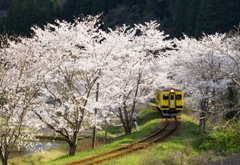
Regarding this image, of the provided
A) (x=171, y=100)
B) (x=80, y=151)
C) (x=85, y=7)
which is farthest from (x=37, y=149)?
(x=85, y=7)

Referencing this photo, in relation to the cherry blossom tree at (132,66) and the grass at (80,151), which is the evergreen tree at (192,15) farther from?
the cherry blossom tree at (132,66)

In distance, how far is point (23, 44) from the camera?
12.5m

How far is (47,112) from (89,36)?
396 centimetres

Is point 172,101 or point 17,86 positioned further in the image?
point 172,101

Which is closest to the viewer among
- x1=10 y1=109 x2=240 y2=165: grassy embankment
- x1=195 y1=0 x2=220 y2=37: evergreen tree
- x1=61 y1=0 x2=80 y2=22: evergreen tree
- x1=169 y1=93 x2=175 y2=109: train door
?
x1=10 y1=109 x2=240 y2=165: grassy embankment

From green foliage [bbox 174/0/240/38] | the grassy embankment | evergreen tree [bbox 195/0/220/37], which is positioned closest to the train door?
the grassy embankment

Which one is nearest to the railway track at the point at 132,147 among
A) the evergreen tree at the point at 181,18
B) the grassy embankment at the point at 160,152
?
the grassy embankment at the point at 160,152

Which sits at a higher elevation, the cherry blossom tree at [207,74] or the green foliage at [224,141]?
the cherry blossom tree at [207,74]

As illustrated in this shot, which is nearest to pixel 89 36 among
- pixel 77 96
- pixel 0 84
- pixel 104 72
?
pixel 104 72

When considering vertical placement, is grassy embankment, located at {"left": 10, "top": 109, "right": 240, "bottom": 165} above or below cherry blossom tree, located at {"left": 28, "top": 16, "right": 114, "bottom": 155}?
below

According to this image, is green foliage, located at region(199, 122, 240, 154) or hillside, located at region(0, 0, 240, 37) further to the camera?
hillside, located at region(0, 0, 240, 37)

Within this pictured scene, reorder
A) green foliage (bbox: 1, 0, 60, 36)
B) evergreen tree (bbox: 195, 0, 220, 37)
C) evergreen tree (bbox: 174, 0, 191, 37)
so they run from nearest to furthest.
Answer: evergreen tree (bbox: 195, 0, 220, 37), evergreen tree (bbox: 174, 0, 191, 37), green foliage (bbox: 1, 0, 60, 36)

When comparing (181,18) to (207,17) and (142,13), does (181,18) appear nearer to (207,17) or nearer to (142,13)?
(207,17)

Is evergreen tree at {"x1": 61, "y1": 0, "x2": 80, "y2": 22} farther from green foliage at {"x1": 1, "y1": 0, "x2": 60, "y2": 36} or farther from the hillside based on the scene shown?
green foliage at {"x1": 1, "y1": 0, "x2": 60, "y2": 36}
